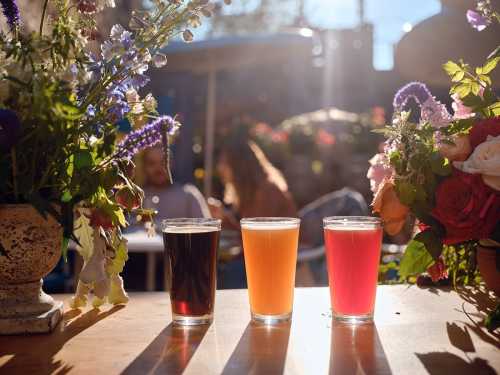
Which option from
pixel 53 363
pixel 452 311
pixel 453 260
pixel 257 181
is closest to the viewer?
pixel 53 363

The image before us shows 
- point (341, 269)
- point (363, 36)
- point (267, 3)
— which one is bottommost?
point (341, 269)

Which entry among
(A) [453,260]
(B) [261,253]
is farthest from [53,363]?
(A) [453,260]

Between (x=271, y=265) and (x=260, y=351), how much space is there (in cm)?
21

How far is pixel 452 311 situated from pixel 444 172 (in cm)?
32

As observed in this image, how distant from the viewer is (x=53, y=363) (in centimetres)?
97

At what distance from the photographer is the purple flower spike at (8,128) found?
98 centimetres

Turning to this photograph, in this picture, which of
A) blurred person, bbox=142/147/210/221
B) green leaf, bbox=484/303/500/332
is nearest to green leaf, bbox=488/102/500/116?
green leaf, bbox=484/303/500/332

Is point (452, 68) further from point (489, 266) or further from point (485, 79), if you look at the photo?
point (489, 266)

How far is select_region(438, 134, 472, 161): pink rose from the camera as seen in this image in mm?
1145

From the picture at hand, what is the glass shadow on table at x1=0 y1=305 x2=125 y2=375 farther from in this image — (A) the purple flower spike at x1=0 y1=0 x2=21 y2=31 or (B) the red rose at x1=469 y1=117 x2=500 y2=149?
(B) the red rose at x1=469 y1=117 x2=500 y2=149

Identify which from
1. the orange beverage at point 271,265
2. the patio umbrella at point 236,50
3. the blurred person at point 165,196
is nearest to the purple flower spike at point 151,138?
the orange beverage at point 271,265

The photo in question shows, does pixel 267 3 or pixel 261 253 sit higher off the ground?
pixel 267 3

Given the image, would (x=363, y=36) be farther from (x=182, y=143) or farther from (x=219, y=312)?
(x=219, y=312)

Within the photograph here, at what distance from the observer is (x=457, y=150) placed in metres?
1.14
